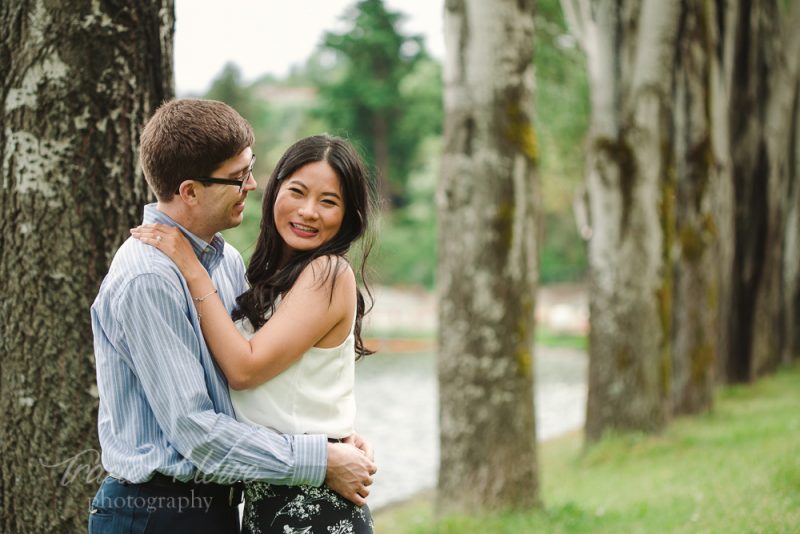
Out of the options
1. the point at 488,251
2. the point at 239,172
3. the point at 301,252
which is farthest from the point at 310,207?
the point at 488,251

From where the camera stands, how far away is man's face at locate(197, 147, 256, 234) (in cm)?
276

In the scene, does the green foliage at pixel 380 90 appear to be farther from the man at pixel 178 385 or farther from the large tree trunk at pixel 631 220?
the man at pixel 178 385

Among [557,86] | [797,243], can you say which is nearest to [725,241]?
[797,243]

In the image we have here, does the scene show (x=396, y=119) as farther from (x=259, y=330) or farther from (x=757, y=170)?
(x=259, y=330)

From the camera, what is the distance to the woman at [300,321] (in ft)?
8.91

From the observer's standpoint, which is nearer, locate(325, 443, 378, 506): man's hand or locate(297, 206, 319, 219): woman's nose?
locate(325, 443, 378, 506): man's hand

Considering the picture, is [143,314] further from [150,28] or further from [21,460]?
[150,28]

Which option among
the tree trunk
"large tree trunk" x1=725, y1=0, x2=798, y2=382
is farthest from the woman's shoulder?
"large tree trunk" x1=725, y1=0, x2=798, y2=382

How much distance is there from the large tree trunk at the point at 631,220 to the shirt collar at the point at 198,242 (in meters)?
7.20

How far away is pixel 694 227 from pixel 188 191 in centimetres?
955

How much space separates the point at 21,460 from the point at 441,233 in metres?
4.05

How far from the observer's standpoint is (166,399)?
2611 millimetres

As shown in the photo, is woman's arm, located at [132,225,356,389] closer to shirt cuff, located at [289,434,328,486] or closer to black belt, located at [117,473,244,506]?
shirt cuff, located at [289,434,328,486]

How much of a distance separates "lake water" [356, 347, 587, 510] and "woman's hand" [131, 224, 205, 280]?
6.24m
